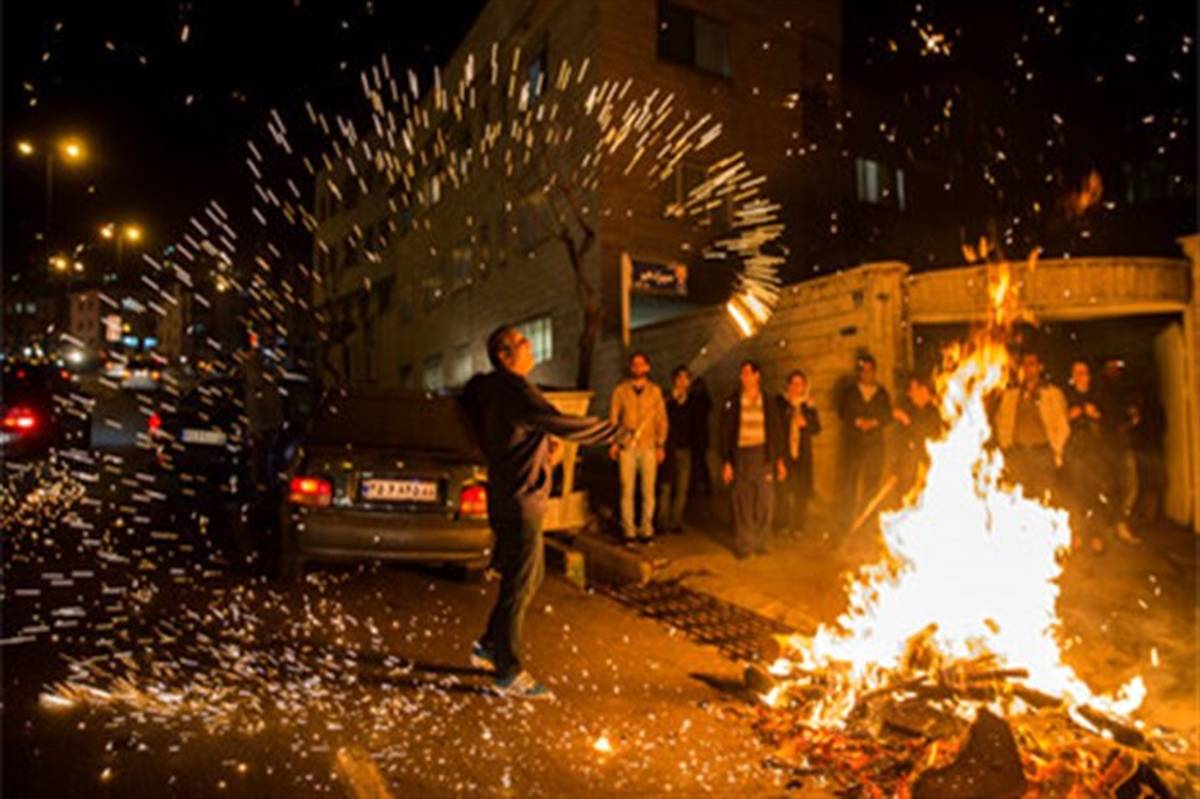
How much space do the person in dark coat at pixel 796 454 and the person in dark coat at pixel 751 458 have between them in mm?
396

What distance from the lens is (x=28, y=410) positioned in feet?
49.0

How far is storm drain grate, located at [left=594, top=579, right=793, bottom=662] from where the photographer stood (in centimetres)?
Result: 575

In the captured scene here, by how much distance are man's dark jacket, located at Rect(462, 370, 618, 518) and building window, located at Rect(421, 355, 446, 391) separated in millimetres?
22570

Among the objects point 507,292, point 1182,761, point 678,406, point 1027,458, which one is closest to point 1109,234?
point 1027,458

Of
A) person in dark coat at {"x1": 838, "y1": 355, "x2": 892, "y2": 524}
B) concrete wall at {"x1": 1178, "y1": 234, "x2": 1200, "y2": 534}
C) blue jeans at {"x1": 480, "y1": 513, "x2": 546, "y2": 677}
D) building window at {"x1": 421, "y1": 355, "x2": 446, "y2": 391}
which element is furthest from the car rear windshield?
building window at {"x1": 421, "y1": 355, "x2": 446, "y2": 391}

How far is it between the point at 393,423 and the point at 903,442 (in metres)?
5.23

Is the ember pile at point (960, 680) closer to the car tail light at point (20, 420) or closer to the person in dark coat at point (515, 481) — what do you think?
the person in dark coat at point (515, 481)

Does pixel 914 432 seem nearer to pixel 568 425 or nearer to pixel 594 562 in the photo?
pixel 594 562

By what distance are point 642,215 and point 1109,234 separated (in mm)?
9648

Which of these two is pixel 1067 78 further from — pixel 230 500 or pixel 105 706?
pixel 105 706

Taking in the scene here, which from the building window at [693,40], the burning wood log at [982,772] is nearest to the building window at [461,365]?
the building window at [693,40]

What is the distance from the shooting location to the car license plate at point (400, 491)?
651cm

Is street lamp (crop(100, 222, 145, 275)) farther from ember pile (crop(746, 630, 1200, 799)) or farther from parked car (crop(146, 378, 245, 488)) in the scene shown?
ember pile (crop(746, 630, 1200, 799))

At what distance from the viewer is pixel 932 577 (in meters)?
5.38
